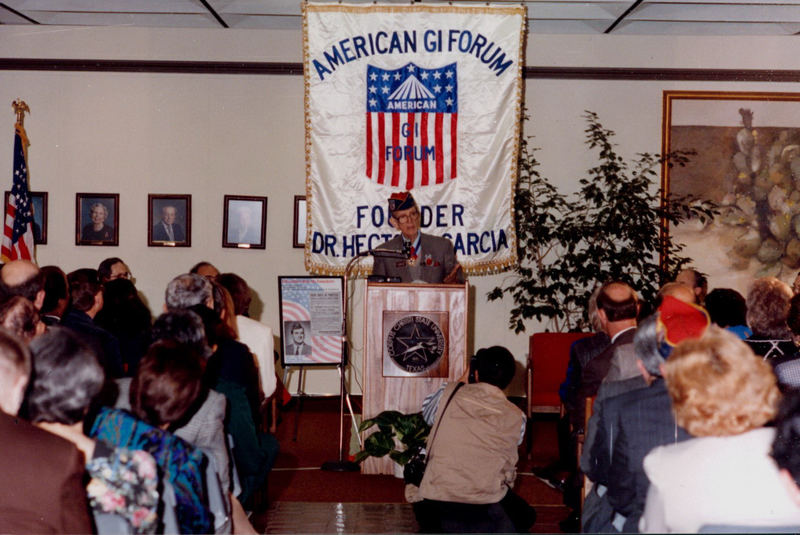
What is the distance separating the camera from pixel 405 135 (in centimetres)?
794

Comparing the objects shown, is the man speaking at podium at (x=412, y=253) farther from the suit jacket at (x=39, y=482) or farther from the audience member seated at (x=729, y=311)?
the suit jacket at (x=39, y=482)

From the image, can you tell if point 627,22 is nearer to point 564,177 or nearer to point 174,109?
point 564,177

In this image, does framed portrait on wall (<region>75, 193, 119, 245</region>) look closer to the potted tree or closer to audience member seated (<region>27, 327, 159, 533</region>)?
the potted tree

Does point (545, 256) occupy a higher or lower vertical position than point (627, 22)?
lower

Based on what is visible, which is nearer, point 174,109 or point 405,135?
point 405,135

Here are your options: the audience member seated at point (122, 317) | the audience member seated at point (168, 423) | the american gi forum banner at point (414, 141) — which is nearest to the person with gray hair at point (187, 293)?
the audience member seated at point (122, 317)

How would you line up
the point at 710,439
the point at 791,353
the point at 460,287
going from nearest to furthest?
the point at 710,439, the point at 791,353, the point at 460,287

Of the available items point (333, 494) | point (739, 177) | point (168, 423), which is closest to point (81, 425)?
point (168, 423)

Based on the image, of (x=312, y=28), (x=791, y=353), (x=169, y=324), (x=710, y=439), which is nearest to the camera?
(x=710, y=439)

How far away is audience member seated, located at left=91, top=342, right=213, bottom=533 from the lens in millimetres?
2574

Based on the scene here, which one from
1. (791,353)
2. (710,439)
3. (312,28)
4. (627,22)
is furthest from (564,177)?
(710,439)

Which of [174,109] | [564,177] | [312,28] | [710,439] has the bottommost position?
[710,439]

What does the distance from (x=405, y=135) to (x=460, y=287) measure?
2391 mm

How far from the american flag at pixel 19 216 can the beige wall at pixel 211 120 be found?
0.48 metres
